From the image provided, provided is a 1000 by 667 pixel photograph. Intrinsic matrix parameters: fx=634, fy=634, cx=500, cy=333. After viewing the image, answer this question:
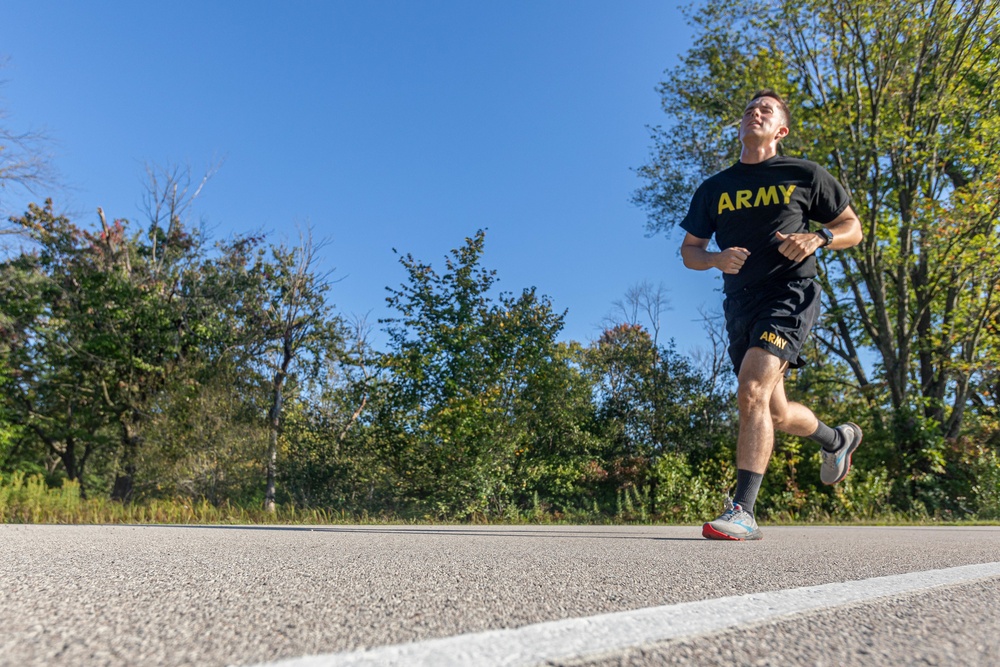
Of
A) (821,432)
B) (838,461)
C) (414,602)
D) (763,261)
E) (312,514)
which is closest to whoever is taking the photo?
(414,602)

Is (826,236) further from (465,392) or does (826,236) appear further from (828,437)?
(465,392)

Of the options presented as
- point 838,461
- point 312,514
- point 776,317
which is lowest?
point 312,514

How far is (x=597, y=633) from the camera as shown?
3.83ft

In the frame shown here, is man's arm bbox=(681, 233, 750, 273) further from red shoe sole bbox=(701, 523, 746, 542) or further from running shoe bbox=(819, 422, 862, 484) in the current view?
running shoe bbox=(819, 422, 862, 484)

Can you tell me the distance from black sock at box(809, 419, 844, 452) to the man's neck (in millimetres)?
1701

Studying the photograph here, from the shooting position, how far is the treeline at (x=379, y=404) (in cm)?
1036

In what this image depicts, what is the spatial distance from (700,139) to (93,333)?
680 inches

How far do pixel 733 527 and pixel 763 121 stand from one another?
233cm

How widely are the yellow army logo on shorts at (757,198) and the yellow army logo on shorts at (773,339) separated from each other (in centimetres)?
77

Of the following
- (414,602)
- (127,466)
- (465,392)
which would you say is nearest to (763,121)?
(414,602)

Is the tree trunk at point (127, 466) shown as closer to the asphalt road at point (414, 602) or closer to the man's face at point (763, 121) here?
the asphalt road at point (414, 602)

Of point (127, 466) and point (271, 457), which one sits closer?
point (271, 457)

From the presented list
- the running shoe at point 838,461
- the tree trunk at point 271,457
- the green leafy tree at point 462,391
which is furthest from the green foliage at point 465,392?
the running shoe at point 838,461

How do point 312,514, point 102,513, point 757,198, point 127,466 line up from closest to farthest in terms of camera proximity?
point 757,198
point 102,513
point 312,514
point 127,466
